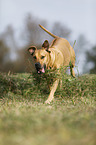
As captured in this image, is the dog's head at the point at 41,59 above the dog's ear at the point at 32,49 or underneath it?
underneath

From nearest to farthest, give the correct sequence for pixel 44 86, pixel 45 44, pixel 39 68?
pixel 39 68
pixel 45 44
pixel 44 86

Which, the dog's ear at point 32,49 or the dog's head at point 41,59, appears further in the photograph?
the dog's ear at point 32,49

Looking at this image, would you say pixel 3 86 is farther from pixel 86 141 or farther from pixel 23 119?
pixel 86 141

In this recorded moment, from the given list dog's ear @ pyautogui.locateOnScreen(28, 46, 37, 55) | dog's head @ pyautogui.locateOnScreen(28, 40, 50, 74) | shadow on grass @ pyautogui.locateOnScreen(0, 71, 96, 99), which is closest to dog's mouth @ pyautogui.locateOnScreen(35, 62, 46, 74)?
dog's head @ pyautogui.locateOnScreen(28, 40, 50, 74)

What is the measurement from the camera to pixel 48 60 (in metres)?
3.16

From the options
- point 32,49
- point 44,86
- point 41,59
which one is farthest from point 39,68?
point 44,86

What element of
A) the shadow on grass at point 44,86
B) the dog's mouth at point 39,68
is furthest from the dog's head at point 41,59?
the shadow on grass at point 44,86

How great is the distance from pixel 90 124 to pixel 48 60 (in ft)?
7.31

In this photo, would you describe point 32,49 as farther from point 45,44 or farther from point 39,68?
point 39,68

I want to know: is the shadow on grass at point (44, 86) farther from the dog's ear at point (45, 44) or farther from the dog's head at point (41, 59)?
the dog's ear at point (45, 44)

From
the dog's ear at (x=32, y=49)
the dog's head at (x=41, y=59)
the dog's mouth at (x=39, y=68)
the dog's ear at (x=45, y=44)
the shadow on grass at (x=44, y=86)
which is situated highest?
the dog's ear at (x=45, y=44)

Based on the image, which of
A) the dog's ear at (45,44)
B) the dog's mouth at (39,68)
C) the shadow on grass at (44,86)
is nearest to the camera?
the dog's mouth at (39,68)

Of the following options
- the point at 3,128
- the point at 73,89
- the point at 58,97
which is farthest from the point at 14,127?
the point at 73,89

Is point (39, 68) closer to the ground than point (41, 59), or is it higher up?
closer to the ground
